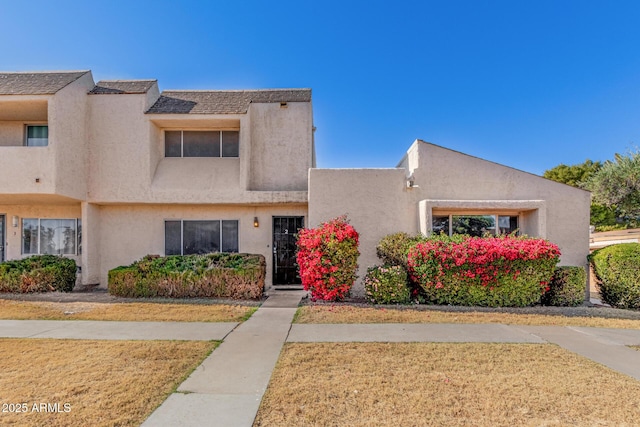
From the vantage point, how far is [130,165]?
37.0 feet

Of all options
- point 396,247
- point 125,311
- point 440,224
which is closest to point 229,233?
point 125,311

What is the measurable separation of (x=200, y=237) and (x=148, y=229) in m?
1.82

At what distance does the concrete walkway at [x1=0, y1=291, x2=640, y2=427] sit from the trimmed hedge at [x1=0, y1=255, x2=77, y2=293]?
3759 millimetres

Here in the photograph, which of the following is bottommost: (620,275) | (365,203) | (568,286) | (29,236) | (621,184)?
(568,286)

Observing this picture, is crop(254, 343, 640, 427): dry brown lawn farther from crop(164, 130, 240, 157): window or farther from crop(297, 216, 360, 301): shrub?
crop(164, 130, 240, 157): window

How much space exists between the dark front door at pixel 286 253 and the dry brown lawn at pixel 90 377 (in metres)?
6.20

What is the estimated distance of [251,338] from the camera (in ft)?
19.6

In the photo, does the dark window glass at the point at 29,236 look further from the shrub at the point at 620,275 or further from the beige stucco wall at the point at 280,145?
the shrub at the point at 620,275

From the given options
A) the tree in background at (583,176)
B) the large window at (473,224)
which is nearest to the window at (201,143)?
the large window at (473,224)

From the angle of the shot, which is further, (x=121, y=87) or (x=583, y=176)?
(x=583, y=176)

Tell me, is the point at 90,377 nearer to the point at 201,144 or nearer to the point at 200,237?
the point at 200,237

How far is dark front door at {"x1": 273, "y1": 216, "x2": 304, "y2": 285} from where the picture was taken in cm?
1180

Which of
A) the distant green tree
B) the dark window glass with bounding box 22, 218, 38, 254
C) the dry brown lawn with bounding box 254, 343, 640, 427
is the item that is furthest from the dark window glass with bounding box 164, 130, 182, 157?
the distant green tree

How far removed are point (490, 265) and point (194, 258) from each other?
8.26 m
